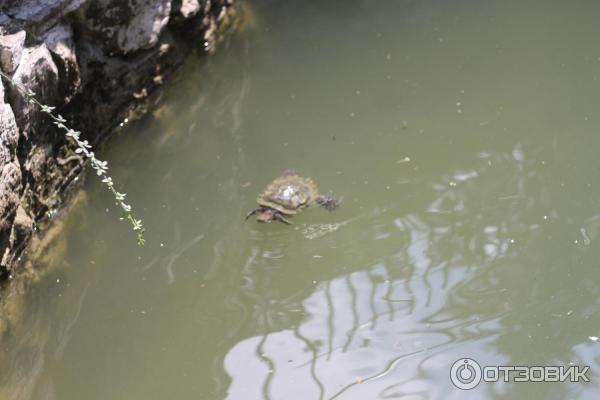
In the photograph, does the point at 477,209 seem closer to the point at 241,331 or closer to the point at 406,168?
the point at 406,168

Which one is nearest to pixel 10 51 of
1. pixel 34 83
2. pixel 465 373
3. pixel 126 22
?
pixel 34 83

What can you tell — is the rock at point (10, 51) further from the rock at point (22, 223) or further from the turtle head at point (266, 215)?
the turtle head at point (266, 215)

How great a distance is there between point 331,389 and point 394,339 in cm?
34

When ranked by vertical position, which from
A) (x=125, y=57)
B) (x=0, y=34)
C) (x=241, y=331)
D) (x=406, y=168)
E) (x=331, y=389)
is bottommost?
(x=331, y=389)

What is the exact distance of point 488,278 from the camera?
10.7 ft

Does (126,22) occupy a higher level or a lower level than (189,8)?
lower

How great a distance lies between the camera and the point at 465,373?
9.49ft

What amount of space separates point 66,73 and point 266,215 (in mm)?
1214

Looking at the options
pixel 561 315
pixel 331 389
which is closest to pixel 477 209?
pixel 561 315

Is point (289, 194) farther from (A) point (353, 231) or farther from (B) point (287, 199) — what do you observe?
(A) point (353, 231)

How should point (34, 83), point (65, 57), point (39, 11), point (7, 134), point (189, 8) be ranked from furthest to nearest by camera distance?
point (189, 8), point (65, 57), point (39, 11), point (34, 83), point (7, 134)

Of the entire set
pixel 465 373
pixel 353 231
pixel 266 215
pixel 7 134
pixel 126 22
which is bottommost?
pixel 465 373

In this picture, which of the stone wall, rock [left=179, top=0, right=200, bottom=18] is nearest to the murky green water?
the stone wall

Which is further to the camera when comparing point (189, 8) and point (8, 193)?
point (189, 8)
